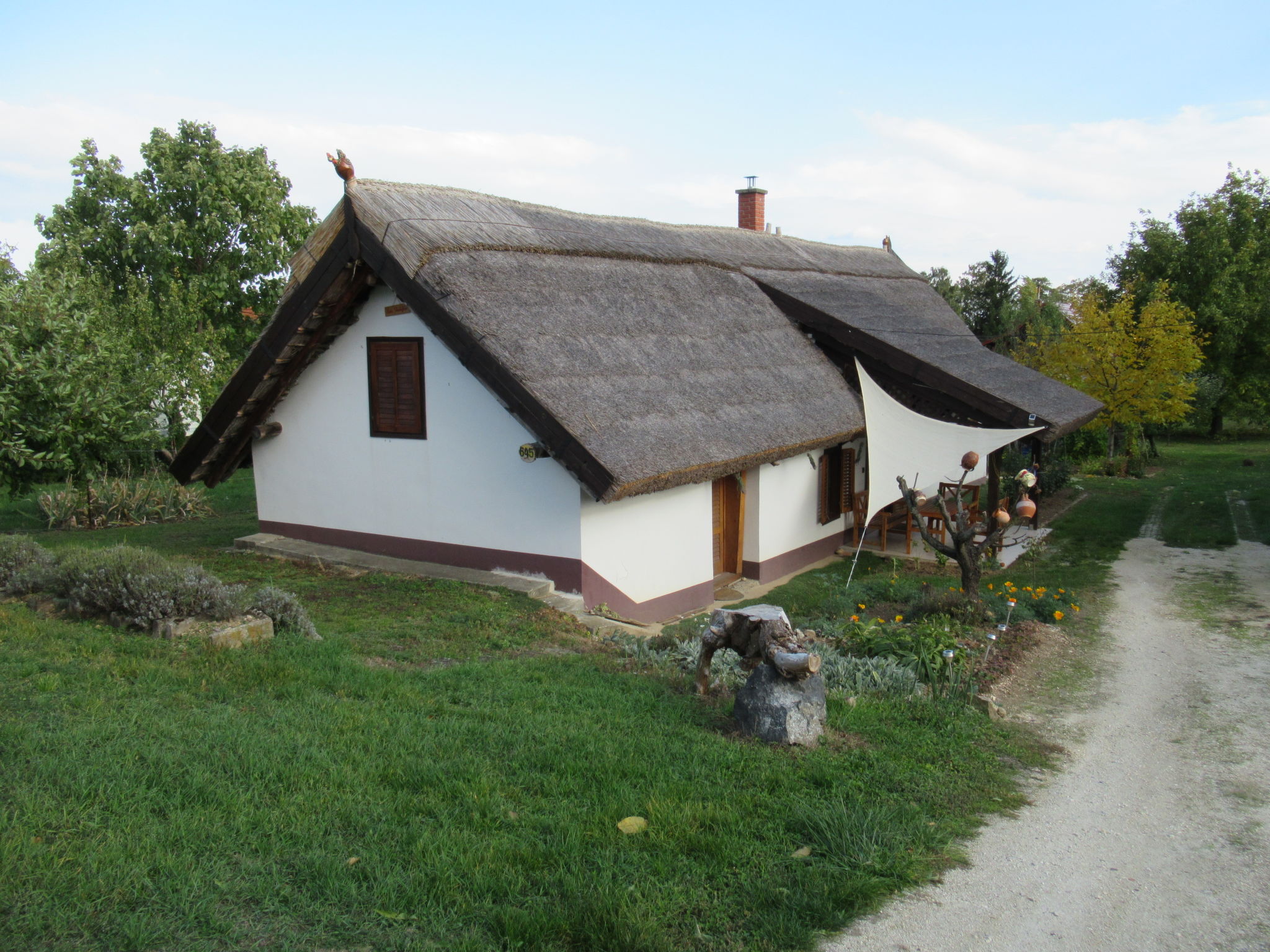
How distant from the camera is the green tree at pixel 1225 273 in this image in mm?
27875

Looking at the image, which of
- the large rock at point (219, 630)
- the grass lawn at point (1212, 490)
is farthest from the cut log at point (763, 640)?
the grass lawn at point (1212, 490)

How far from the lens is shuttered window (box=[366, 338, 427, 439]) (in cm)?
1091

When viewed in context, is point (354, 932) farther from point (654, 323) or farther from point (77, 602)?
point (654, 323)

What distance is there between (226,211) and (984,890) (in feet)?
85.7

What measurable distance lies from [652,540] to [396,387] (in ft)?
12.0

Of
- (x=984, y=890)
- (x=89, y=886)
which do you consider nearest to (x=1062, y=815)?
(x=984, y=890)

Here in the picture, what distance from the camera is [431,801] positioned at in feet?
14.9

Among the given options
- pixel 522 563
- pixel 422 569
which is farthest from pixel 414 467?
pixel 522 563

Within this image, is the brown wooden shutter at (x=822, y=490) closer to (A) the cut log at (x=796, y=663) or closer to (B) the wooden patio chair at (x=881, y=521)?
(B) the wooden patio chair at (x=881, y=521)

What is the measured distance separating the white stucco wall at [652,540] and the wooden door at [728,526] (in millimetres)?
1078

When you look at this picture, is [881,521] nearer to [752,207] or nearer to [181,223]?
[752,207]

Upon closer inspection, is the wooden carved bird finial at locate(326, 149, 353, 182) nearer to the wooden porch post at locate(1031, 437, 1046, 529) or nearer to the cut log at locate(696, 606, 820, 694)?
the cut log at locate(696, 606, 820, 694)

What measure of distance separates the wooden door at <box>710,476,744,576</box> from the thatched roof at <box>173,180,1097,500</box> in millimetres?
1264

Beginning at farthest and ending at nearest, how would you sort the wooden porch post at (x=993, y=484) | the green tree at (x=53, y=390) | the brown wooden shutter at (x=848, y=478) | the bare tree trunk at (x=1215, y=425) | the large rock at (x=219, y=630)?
the bare tree trunk at (x=1215, y=425) < the brown wooden shutter at (x=848, y=478) < the wooden porch post at (x=993, y=484) < the green tree at (x=53, y=390) < the large rock at (x=219, y=630)
